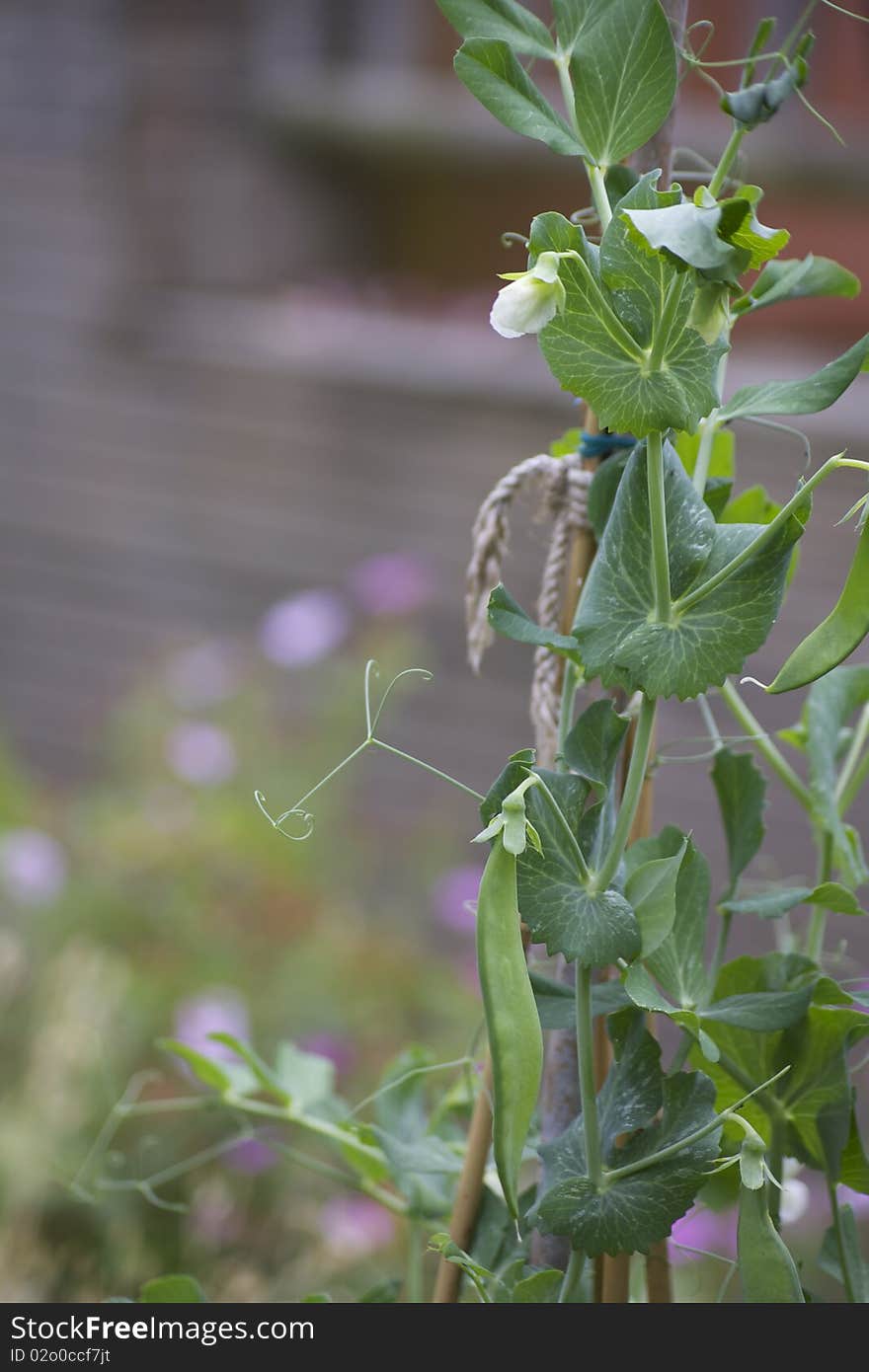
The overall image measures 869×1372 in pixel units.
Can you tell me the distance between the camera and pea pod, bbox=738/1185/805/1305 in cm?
35

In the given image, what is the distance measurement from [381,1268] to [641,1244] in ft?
2.71

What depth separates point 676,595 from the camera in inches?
14.3

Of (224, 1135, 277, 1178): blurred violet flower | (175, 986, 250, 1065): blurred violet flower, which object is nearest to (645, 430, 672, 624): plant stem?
(175, 986, 250, 1065): blurred violet flower

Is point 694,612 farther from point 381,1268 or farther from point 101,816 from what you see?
point 101,816

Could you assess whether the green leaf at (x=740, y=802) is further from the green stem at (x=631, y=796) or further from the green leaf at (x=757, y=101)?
the green leaf at (x=757, y=101)

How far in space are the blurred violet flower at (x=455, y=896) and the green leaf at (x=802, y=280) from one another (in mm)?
1101

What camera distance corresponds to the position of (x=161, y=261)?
2.17 meters

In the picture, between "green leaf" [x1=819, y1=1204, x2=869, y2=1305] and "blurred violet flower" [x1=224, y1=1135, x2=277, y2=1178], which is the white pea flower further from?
"blurred violet flower" [x1=224, y1=1135, x2=277, y2=1178]

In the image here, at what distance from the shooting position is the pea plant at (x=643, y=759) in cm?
33

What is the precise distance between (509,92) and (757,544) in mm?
148

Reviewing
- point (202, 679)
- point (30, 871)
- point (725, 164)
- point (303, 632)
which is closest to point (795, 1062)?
point (725, 164)

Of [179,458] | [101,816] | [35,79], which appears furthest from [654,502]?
[35,79]

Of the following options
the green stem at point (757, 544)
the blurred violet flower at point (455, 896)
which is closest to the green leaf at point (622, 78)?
the green stem at point (757, 544)

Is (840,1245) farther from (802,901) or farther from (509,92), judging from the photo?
(509,92)
